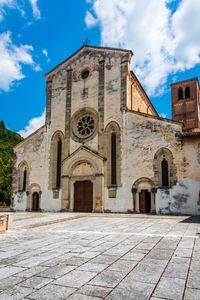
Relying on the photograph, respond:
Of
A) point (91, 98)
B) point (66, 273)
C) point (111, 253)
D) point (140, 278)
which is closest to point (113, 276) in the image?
point (140, 278)

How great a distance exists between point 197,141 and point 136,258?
13.6m

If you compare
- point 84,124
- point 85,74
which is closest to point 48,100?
point 85,74

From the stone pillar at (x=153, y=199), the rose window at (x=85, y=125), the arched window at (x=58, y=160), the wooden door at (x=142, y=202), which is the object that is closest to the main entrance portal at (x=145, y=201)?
the wooden door at (x=142, y=202)

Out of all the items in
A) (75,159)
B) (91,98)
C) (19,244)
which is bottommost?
(19,244)

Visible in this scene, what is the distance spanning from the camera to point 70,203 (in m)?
20.7

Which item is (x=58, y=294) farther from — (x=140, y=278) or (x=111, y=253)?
(x=111, y=253)

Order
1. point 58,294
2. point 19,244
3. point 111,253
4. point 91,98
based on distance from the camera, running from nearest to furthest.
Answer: point 58,294, point 111,253, point 19,244, point 91,98

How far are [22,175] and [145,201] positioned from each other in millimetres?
12524

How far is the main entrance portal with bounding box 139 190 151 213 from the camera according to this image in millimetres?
18234

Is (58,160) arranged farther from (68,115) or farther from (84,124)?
(68,115)

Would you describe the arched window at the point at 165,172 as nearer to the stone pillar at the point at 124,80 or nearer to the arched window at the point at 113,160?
the arched window at the point at 113,160

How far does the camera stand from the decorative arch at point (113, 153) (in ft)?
63.5

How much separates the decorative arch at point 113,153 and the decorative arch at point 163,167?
297 cm

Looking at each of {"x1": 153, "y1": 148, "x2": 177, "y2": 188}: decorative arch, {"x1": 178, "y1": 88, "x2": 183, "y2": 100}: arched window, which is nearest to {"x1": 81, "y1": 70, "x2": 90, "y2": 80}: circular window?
{"x1": 153, "y1": 148, "x2": 177, "y2": 188}: decorative arch
